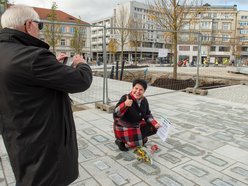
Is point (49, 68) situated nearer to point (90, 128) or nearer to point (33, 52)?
point (33, 52)

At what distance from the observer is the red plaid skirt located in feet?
11.3

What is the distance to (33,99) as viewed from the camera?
1487mm

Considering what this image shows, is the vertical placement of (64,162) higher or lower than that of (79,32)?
lower

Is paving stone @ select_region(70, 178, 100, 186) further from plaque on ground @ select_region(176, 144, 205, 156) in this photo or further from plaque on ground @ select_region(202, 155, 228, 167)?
plaque on ground @ select_region(202, 155, 228, 167)

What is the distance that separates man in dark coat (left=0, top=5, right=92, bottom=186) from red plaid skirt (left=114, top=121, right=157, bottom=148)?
180 centimetres

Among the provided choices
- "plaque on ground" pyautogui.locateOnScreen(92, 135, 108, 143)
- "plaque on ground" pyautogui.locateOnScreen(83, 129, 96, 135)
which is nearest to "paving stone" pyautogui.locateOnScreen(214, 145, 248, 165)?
"plaque on ground" pyautogui.locateOnScreen(92, 135, 108, 143)

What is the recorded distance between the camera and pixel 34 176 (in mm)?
1571

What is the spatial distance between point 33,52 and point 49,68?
0.13 meters

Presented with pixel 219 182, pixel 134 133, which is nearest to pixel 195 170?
pixel 219 182

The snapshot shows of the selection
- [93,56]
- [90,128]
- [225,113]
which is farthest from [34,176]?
[225,113]

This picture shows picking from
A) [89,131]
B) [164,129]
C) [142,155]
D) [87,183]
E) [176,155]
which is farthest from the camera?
[89,131]

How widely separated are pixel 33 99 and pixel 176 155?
2601mm

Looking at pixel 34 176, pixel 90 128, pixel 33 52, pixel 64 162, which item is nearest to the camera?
pixel 33 52

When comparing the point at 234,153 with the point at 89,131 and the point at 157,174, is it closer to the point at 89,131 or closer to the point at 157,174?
the point at 157,174
